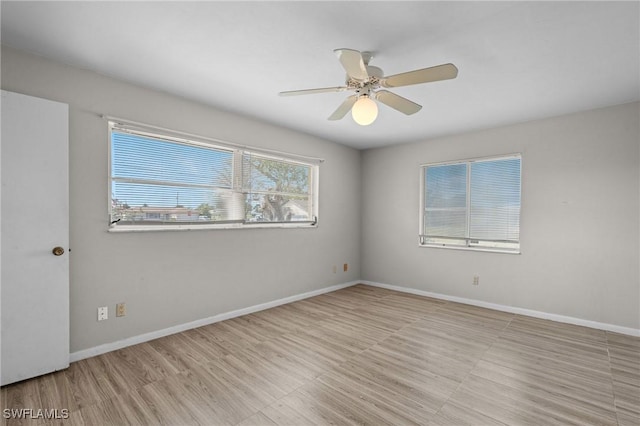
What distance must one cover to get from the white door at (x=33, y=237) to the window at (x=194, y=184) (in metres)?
0.44

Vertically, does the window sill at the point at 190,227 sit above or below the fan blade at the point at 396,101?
below

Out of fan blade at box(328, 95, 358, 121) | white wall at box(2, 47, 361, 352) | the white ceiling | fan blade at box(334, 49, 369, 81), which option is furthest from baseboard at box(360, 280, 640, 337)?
fan blade at box(334, 49, 369, 81)

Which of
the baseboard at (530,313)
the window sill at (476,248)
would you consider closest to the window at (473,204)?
the window sill at (476,248)

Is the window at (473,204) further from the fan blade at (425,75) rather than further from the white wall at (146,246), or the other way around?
the fan blade at (425,75)

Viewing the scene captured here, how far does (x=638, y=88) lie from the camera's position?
288 cm

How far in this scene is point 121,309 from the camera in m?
2.79

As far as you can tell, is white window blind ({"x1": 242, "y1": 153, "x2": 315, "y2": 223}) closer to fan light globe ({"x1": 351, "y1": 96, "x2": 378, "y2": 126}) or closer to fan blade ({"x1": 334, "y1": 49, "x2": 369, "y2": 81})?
fan light globe ({"x1": 351, "y1": 96, "x2": 378, "y2": 126})

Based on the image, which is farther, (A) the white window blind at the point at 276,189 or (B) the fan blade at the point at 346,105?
(A) the white window blind at the point at 276,189

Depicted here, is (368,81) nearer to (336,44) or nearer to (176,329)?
(336,44)

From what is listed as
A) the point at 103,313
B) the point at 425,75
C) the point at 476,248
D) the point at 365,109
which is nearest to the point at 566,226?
the point at 476,248

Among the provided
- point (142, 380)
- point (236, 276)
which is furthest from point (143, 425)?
point (236, 276)

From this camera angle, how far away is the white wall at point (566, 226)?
3.29 metres

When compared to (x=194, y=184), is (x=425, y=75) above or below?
above

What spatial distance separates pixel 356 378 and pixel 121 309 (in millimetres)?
2210
